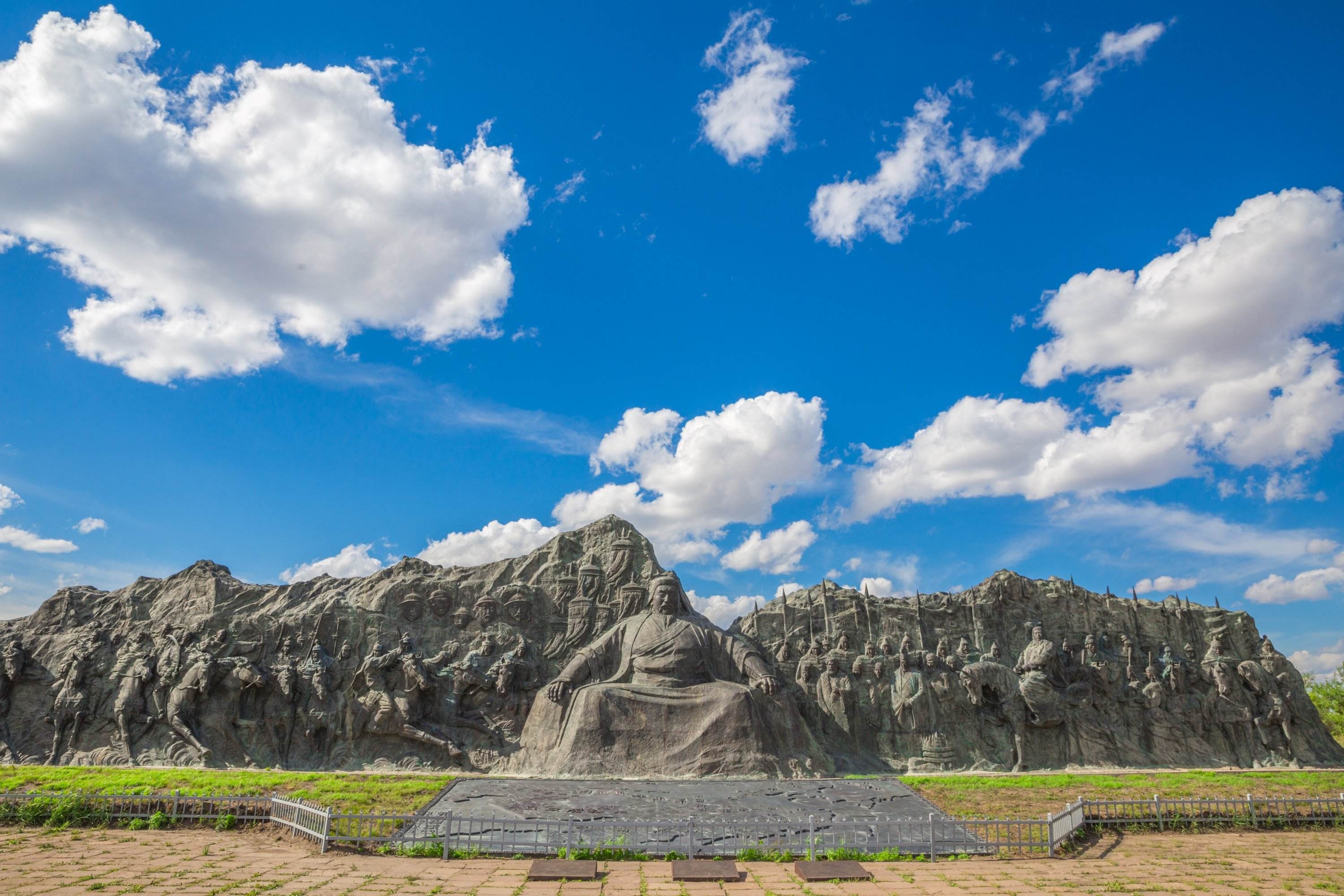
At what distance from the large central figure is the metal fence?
14.0 feet

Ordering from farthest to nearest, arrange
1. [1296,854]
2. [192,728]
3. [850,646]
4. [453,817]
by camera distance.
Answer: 1. [850,646]
2. [192,728]
3. [1296,854]
4. [453,817]

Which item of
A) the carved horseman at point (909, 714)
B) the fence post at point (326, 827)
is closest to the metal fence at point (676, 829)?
the fence post at point (326, 827)

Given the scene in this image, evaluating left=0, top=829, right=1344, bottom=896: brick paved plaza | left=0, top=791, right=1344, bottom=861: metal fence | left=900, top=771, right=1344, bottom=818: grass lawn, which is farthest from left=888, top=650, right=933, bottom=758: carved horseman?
left=0, top=829, right=1344, bottom=896: brick paved plaza

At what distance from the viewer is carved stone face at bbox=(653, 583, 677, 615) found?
61.9 feet

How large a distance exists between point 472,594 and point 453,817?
34.1ft

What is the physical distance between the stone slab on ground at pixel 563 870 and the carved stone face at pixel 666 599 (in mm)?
9536

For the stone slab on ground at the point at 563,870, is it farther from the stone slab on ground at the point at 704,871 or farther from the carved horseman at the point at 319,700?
the carved horseman at the point at 319,700

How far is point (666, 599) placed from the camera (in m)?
18.9

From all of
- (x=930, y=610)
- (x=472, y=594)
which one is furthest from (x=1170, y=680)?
(x=472, y=594)

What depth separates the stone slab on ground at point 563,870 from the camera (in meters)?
8.94

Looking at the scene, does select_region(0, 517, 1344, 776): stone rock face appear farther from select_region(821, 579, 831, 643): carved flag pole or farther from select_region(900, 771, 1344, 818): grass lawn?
select_region(900, 771, 1344, 818): grass lawn

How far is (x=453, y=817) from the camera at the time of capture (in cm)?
998

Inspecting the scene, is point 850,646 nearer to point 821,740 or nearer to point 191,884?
point 821,740

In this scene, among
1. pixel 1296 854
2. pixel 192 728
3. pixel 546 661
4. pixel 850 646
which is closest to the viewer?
pixel 1296 854
